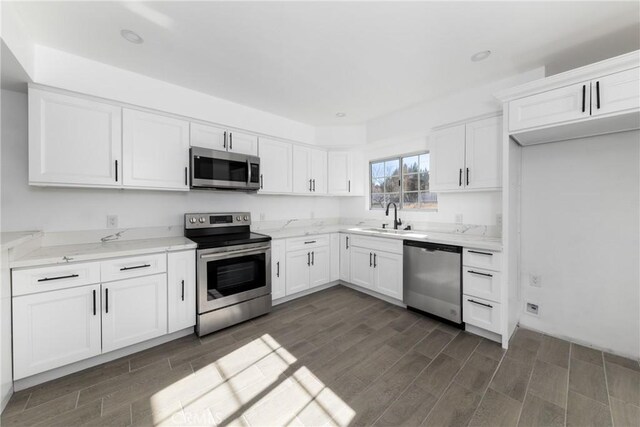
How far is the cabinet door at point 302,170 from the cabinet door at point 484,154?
2118 mm

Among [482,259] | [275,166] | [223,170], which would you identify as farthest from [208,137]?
[482,259]

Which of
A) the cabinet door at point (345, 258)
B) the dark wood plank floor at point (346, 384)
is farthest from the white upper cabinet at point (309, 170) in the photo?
the dark wood plank floor at point (346, 384)

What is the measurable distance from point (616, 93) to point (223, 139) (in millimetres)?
3476

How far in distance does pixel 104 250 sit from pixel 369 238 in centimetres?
285

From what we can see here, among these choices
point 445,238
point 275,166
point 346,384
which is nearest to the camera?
point 346,384

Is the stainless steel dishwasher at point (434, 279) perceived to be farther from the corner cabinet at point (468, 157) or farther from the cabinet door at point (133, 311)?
the cabinet door at point (133, 311)

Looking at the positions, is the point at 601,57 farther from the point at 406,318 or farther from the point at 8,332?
the point at 8,332

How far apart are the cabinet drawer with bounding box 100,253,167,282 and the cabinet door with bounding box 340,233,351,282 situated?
7.76 feet

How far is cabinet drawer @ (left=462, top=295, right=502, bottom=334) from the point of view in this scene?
2.30 m

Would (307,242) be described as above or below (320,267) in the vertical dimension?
above

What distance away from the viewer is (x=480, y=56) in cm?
221

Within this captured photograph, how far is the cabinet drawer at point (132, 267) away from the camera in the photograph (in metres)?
1.96

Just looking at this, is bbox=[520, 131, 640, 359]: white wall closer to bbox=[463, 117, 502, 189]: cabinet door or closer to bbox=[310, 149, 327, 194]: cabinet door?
bbox=[463, 117, 502, 189]: cabinet door

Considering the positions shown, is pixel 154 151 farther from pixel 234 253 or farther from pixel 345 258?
pixel 345 258
